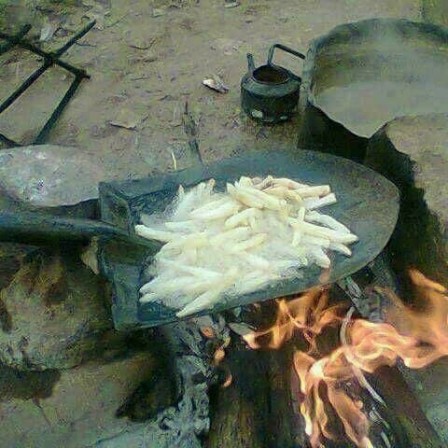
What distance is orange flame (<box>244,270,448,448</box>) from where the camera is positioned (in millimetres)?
2697

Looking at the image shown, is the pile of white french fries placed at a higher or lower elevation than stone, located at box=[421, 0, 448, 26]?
higher

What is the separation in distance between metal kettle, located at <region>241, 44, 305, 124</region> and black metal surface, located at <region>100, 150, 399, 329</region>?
193cm

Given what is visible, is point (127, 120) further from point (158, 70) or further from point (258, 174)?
point (258, 174)

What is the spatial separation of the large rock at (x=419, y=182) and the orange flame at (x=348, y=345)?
16 cm

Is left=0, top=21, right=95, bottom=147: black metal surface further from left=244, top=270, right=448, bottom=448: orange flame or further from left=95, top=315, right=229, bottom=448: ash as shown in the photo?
left=244, top=270, right=448, bottom=448: orange flame

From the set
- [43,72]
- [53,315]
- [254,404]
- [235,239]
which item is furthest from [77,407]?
[43,72]

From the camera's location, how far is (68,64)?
6.25 metres

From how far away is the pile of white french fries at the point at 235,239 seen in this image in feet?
8.87

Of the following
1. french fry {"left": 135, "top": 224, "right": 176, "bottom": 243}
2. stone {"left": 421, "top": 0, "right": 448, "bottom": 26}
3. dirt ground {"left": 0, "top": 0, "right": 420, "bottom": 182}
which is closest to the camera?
french fry {"left": 135, "top": 224, "right": 176, "bottom": 243}

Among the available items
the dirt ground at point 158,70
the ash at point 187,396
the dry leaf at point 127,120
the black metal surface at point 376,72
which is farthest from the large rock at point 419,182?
the dry leaf at point 127,120

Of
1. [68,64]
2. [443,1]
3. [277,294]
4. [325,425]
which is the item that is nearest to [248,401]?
[325,425]

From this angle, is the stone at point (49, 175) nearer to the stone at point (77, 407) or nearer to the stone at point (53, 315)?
A: the stone at point (53, 315)

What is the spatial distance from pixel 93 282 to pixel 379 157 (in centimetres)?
183

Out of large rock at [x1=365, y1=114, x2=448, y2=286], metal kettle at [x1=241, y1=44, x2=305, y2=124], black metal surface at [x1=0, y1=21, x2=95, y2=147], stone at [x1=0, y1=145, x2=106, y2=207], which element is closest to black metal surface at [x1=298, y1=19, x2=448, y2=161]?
large rock at [x1=365, y1=114, x2=448, y2=286]
